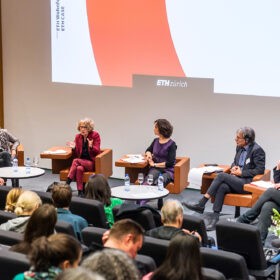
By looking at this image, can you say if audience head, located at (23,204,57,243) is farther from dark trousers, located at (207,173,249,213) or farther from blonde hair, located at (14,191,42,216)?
dark trousers, located at (207,173,249,213)

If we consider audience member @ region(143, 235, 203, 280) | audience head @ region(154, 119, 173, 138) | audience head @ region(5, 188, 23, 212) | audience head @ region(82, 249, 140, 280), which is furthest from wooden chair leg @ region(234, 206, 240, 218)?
audience head @ region(82, 249, 140, 280)

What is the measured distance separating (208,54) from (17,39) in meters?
3.38

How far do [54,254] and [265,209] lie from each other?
3862 mm

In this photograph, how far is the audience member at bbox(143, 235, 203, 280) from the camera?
299cm

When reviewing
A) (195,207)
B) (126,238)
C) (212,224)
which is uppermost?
(126,238)

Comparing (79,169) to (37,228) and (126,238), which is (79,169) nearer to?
(37,228)

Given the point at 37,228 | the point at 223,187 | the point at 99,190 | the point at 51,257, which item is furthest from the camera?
the point at 223,187

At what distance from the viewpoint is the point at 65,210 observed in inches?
191

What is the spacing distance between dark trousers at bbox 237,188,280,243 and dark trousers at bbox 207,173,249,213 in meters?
0.46

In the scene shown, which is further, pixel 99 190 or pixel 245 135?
pixel 245 135

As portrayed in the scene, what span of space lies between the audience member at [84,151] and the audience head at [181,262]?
487 cm

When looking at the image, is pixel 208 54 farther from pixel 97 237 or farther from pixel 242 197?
pixel 97 237

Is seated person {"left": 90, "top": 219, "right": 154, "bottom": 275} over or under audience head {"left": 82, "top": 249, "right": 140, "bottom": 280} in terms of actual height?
under

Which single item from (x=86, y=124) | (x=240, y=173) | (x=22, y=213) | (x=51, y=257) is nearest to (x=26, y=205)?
(x=22, y=213)
